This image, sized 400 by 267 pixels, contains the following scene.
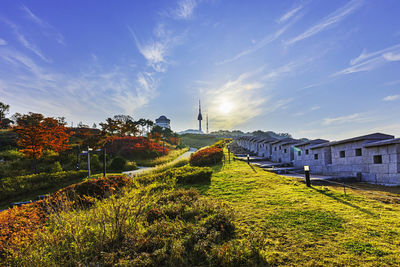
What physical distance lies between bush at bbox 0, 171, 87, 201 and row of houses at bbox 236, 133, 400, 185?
62.1 ft

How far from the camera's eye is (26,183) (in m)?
12.3

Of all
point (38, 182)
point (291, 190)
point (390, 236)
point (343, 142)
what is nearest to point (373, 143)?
point (343, 142)

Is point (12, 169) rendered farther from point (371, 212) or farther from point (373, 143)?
point (373, 143)

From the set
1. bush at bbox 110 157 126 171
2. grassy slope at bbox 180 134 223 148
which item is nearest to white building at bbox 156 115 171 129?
grassy slope at bbox 180 134 223 148

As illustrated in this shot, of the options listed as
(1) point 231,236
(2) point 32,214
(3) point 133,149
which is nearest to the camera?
(1) point 231,236

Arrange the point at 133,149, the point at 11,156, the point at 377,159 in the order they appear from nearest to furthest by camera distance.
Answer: the point at 377,159 → the point at 11,156 → the point at 133,149

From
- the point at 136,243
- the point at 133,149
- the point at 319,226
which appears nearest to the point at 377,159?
the point at 319,226

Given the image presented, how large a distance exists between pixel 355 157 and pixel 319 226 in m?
7.70

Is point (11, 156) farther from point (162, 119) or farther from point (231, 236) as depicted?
point (162, 119)

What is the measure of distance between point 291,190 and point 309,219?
2.67 meters

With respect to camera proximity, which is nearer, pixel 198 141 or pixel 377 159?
pixel 377 159

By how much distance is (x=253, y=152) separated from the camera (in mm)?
23703

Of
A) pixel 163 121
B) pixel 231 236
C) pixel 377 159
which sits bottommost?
pixel 231 236

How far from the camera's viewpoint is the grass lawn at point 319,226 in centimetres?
299
